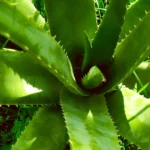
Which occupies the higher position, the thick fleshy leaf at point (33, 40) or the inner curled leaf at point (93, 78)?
the thick fleshy leaf at point (33, 40)

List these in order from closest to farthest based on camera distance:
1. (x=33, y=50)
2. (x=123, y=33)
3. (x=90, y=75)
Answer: (x=33, y=50)
(x=90, y=75)
(x=123, y=33)

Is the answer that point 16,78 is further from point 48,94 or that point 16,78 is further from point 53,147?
point 53,147

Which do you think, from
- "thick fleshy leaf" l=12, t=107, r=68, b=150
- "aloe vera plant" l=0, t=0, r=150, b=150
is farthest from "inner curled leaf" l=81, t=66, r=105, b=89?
"thick fleshy leaf" l=12, t=107, r=68, b=150

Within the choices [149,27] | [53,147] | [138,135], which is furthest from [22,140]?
[149,27]

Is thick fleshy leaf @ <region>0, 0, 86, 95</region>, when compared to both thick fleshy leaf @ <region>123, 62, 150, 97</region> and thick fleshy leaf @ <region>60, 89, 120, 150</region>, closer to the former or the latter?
thick fleshy leaf @ <region>60, 89, 120, 150</region>

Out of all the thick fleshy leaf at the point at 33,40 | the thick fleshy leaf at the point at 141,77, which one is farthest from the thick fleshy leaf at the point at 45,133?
the thick fleshy leaf at the point at 141,77

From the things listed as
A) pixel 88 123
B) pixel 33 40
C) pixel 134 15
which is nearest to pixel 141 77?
pixel 134 15

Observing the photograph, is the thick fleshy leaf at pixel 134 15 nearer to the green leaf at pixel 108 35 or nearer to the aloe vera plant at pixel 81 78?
the aloe vera plant at pixel 81 78
